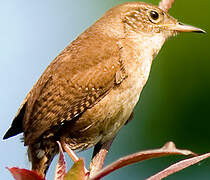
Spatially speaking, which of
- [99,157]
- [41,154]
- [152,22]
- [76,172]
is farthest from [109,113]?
[76,172]

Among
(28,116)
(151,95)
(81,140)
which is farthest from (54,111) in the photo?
(151,95)

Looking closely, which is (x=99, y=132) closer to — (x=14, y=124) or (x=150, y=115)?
(x=14, y=124)

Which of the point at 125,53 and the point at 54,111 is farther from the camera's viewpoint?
the point at 125,53

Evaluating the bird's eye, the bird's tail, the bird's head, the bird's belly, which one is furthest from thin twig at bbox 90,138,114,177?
the bird's eye

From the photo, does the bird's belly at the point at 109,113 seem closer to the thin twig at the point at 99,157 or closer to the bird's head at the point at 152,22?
the thin twig at the point at 99,157

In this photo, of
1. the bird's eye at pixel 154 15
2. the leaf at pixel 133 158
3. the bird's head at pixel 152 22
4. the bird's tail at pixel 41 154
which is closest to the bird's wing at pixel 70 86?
the bird's tail at pixel 41 154

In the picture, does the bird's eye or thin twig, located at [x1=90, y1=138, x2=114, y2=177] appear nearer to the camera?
thin twig, located at [x1=90, y1=138, x2=114, y2=177]

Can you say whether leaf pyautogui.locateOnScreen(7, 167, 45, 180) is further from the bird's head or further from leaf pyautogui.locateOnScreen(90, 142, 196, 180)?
the bird's head
